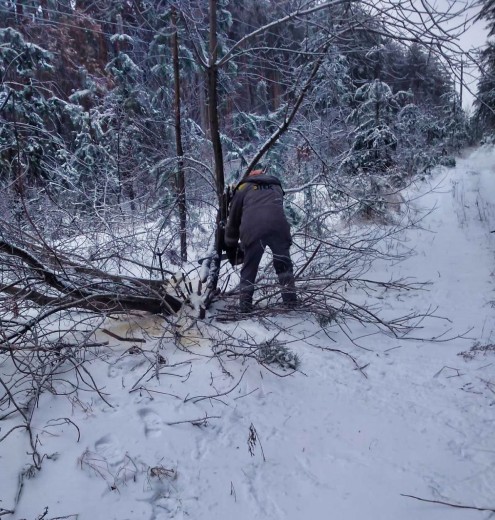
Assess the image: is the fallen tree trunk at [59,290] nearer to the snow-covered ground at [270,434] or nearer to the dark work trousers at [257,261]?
the snow-covered ground at [270,434]

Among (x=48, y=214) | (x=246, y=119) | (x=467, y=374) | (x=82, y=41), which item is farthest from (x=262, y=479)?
(x=82, y=41)

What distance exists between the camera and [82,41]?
13.1 meters

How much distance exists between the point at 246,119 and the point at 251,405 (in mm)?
6187

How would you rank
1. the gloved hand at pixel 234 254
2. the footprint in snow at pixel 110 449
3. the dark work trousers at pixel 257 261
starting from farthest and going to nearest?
the gloved hand at pixel 234 254 < the dark work trousers at pixel 257 261 < the footprint in snow at pixel 110 449

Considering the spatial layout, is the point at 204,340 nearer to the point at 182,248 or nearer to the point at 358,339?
the point at 358,339

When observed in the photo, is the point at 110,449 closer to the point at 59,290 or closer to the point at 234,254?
the point at 59,290

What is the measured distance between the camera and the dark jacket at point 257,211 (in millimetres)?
3740

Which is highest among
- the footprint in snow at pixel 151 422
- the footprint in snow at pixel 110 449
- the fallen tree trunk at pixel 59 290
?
the fallen tree trunk at pixel 59 290

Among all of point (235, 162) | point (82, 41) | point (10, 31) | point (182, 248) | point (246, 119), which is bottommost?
point (182, 248)

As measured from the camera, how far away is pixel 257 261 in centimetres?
382

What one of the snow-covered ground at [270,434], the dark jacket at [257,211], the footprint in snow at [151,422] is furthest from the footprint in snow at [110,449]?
the dark jacket at [257,211]

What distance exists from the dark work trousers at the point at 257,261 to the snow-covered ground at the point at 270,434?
1.21 feet

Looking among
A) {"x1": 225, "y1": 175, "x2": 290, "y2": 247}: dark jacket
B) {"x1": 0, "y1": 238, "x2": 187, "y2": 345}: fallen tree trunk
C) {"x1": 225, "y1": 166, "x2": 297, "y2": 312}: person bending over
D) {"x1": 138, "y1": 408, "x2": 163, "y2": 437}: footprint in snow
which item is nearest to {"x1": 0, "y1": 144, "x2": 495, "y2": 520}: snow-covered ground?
{"x1": 138, "y1": 408, "x2": 163, "y2": 437}: footprint in snow

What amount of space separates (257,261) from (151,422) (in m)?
1.99
